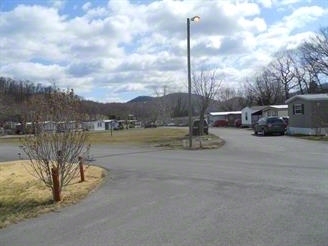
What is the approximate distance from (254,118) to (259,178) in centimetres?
6108

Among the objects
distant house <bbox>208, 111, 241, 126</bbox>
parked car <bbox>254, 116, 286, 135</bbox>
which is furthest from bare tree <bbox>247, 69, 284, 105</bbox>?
parked car <bbox>254, 116, 286, 135</bbox>

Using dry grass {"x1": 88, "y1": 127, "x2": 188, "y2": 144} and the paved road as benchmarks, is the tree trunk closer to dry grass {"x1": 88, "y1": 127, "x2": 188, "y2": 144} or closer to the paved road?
the paved road

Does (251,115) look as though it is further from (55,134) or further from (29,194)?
(55,134)

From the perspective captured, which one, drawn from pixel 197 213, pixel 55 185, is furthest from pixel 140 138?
pixel 197 213

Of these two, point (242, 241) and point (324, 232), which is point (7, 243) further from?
point (324, 232)

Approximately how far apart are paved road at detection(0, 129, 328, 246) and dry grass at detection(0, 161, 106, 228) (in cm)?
44

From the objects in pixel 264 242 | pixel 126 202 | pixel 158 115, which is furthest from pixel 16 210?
pixel 158 115

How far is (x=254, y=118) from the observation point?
75.0 m

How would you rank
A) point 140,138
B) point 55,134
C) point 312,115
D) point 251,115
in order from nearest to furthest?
1. point 55,134
2. point 312,115
3. point 140,138
4. point 251,115

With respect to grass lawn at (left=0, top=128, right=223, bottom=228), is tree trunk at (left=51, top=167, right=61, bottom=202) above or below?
above

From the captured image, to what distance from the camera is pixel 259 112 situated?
74.6 metres

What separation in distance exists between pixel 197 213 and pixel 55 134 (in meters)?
4.83

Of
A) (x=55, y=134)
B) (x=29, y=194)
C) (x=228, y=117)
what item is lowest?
(x=29, y=194)

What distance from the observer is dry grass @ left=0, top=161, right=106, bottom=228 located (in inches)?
450
